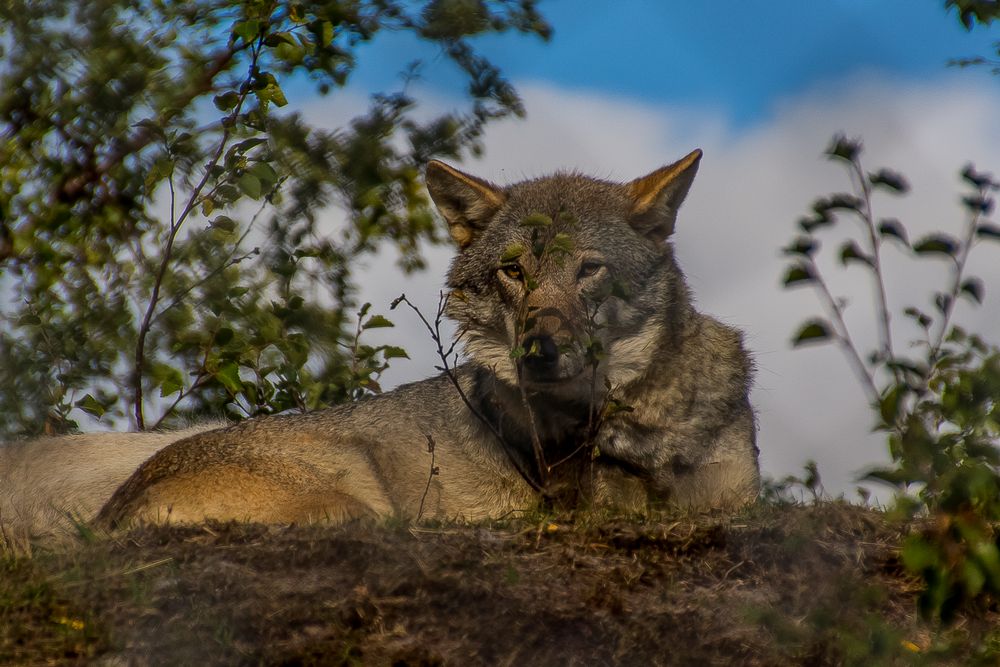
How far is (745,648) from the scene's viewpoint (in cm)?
399

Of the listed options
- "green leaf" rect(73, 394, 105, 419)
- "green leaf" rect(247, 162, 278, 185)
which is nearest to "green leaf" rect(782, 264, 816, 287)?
"green leaf" rect(247, 162, 278, 185)

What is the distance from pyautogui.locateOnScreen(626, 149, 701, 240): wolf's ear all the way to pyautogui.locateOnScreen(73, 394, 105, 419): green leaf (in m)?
4.24

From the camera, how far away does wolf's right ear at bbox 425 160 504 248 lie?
281 inches

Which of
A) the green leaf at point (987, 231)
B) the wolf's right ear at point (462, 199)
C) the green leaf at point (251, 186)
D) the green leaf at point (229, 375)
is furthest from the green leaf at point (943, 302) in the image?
the green leaf at point (229, 375)

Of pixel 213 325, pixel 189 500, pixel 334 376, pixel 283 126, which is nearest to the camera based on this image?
pixel 283 126

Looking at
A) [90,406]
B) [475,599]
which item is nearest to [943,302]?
[475,599]

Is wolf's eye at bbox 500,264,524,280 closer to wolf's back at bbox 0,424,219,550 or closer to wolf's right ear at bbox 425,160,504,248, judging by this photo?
wolf's right ear at bbox 425,160,504,248

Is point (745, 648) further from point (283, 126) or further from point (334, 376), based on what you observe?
point (334, 376)

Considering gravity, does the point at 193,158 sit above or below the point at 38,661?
above

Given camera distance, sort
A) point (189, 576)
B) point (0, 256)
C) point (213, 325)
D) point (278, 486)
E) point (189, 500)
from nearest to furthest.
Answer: point (189, 576), point (0, 256), point (189, 500), point (278, 486), point (213, 325)

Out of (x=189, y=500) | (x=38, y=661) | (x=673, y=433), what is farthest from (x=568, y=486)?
(x=38, y=661)

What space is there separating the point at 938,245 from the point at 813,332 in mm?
459

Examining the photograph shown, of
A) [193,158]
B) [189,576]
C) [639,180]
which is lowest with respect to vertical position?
[189,576]

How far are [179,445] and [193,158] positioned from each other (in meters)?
2.58
